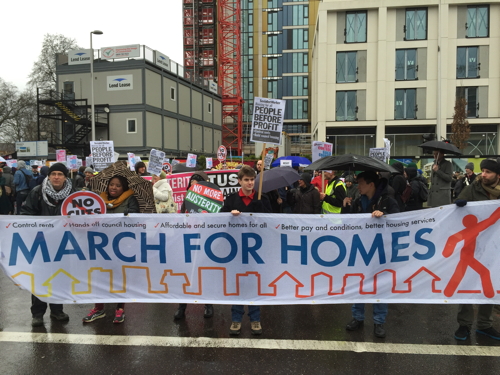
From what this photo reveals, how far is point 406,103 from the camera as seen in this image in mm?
34844

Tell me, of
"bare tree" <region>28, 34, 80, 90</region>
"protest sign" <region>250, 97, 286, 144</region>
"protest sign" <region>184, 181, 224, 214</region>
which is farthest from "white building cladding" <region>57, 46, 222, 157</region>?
"protest sign" <region>250, 97, 286, 144</region>

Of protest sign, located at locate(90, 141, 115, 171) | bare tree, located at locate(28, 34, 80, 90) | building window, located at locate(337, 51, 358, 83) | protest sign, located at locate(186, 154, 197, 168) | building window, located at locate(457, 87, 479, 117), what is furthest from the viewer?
bare tree, located at locate(28, 34, 80, 90)

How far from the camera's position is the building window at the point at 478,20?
3334 centimetres

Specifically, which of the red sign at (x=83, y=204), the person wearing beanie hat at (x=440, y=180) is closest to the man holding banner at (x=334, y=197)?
the person wearing beanie hat at (x=440, y=180)

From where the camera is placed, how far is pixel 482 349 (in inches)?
166

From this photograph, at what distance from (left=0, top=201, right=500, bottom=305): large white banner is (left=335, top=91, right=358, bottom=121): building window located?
3258 cm

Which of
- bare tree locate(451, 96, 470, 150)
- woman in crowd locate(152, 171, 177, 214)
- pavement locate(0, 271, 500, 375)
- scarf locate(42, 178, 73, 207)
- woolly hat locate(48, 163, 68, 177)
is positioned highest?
bare tree locate(451, 96, 470, 150)

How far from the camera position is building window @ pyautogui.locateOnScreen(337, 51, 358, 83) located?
35.3 metres

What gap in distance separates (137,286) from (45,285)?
1165 mm

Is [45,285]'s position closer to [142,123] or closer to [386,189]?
[386,189]

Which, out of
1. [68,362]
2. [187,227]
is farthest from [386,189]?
[68,362]

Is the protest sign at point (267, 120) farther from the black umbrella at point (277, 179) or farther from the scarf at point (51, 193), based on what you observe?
the scarf at point (51, 193)

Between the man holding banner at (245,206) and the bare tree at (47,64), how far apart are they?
4765 centimetres

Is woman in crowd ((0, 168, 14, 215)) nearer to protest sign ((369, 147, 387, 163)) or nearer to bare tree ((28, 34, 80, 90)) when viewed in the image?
protest sign ((369, 147, 387, 163))
